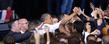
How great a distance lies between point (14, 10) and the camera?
211 cm

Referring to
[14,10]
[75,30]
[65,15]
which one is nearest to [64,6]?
[65,15]

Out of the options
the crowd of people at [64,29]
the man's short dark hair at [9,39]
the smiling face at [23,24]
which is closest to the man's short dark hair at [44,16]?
the crowd of people at [64,29]

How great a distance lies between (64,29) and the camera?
7.35 feet

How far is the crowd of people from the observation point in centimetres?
215

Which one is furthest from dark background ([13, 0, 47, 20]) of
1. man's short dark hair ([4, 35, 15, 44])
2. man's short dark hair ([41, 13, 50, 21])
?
man's short dark hair ([4, 35, 15, 44])

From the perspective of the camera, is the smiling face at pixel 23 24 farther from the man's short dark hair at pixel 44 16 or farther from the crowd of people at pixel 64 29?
the man's short dark hair at pixel 44 16

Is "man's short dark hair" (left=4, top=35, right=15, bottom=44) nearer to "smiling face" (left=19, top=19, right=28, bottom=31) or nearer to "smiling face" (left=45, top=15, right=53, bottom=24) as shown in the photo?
"smiling face" (left=19, top=19, right=28, bottom=31)

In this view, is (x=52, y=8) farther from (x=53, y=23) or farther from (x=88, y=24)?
(x=88, y=24)

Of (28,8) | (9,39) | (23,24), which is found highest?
(28,8)

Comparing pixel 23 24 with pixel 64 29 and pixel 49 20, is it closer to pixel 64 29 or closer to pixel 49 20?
pixel 49 20

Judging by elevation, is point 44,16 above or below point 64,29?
above

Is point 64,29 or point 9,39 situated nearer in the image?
point 9,39

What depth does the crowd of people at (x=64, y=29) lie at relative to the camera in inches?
84.7

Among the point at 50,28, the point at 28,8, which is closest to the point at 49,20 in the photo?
the point at 50,28
